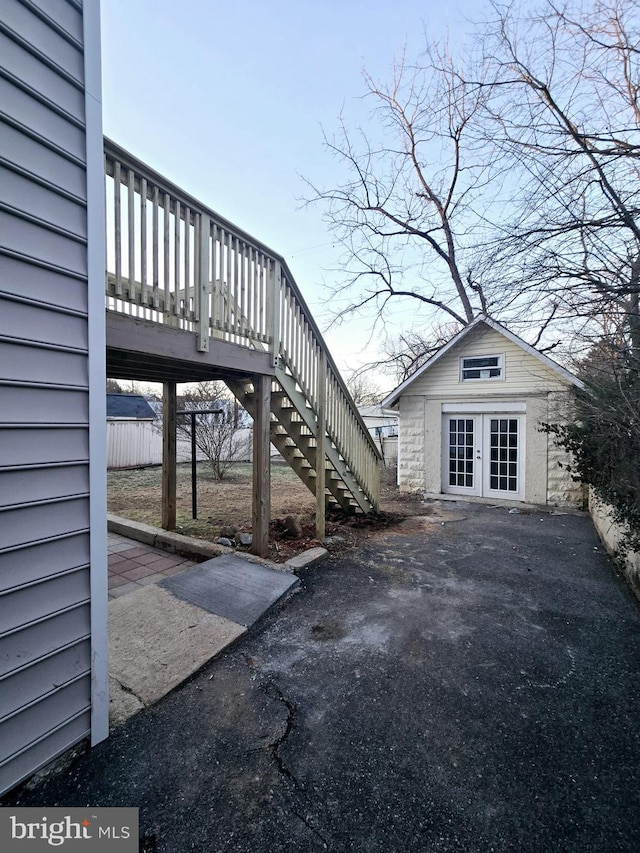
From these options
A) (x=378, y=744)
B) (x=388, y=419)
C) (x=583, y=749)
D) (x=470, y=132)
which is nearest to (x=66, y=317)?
(x=378, y=744)

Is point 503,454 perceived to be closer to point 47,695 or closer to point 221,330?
point 221,330

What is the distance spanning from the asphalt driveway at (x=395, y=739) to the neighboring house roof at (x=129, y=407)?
485 inches

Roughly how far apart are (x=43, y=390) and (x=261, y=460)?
8.48 ft

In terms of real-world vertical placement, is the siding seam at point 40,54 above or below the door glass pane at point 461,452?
above

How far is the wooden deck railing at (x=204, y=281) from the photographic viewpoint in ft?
8.45

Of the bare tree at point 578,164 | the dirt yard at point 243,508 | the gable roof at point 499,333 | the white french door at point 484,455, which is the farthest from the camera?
the white french door at point 484,455

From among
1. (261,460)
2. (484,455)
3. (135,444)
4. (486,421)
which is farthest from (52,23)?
(135,444)

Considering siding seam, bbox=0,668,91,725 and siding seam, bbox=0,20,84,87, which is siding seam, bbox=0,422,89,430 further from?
siding seam, bbox=0,20,84,87

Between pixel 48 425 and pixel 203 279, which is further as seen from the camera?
pixel 203 279

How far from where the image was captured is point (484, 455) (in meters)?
8.62

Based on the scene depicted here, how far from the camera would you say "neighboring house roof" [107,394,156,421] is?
1347 cm

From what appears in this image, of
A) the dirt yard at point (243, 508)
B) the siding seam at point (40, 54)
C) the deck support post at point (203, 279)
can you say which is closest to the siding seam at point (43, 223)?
the siding seam at point (40, 54)

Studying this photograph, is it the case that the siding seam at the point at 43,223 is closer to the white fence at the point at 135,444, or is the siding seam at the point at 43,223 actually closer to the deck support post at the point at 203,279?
the deck support post at the point at 203,279

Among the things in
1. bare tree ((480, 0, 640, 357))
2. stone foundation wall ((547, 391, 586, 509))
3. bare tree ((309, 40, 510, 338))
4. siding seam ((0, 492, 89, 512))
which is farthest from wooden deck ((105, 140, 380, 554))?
bare tree ((309, 40, 510, 338))
